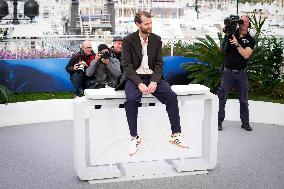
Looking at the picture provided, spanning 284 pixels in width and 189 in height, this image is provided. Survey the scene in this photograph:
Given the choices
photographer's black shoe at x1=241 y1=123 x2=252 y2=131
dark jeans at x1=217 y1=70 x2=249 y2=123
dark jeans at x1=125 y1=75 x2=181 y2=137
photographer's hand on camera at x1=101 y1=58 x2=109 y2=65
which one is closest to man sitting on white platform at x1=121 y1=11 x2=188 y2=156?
dark jeans at x1=125 y1=75 x2=181 y2=137

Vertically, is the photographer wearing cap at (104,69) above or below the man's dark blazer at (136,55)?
below

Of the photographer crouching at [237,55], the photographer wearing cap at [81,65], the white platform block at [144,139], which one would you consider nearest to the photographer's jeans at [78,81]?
the photographer wearing cap at [81,65]

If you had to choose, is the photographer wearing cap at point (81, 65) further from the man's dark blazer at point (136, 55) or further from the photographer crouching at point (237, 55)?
the man's dark blazer at point (136, 55)

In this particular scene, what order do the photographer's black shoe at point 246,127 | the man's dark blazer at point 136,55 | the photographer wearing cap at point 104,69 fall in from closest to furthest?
the man's dark blazer at point 136,55 → the photographer wearing cap at point 104,69 → the photographer's black shoe at point 246,127

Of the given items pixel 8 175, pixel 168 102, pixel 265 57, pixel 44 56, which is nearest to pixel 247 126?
pixel 265 57

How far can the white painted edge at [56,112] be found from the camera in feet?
25.1

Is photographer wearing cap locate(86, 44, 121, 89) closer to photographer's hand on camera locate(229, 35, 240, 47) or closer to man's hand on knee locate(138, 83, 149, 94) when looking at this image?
photographer's hand on camera locate(229, 35, 240, 47)

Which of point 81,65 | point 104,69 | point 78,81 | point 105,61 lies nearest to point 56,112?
point 78,81

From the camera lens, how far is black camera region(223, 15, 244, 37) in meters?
6.45

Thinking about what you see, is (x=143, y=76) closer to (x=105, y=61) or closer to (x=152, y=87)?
(x=152, y=87)

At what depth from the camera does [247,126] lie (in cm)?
712

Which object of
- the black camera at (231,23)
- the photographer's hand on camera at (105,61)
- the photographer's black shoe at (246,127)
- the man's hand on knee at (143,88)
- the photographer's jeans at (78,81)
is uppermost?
the black camera at (231,23)

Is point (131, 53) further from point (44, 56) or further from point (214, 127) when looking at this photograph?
point (44, 56)

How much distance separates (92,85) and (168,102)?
261 centimetres
